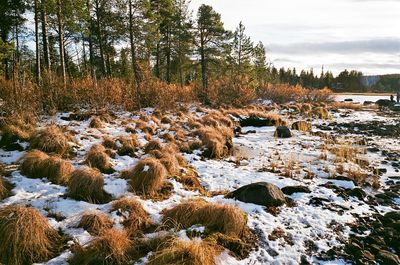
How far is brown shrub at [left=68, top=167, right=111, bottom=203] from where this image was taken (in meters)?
5.67

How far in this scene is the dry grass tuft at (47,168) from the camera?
6.22 meters

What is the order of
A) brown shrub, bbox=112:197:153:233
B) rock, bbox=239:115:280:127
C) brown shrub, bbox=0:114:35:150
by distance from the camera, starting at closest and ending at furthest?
1. brown shrub, bbox=112:197:153:233
2. brown shrub, bbox=0:114:35:150
3. rock, bbox=239:115:280:127

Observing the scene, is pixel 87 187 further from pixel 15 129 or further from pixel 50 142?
pixel 15 129

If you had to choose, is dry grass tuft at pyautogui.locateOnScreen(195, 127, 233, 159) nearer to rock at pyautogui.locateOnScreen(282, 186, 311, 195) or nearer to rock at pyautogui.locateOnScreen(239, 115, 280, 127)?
rock at pyautogui.locateOnScreen(282, 186, 311, 195)

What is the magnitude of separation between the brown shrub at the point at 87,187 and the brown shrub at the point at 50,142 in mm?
2215

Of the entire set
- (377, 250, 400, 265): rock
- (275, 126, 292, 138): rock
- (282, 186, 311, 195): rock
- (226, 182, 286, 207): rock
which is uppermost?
(275, 126, 292, 138): rock

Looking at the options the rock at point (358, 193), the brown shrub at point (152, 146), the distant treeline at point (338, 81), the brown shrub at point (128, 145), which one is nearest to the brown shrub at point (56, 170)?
the brown shrub at point (128, 145)

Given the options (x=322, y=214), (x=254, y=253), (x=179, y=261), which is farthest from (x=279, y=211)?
(x=179, y=261)

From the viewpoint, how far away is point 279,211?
5.79 metres

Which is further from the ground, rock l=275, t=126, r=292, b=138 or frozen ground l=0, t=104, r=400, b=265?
rock l=275, t=126, r=292, b=138

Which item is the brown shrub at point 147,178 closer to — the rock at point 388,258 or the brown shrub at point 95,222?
the brown shrub at point 95,222

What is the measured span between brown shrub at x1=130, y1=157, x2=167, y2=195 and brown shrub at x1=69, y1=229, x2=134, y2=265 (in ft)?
6.07

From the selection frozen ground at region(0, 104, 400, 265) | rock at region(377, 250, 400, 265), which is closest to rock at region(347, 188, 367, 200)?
frozen ground at region(0, 104, 400, 265)

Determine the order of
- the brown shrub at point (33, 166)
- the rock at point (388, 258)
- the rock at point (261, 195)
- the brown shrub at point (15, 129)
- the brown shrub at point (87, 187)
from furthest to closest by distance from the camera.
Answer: the brown shrub at point (15, 129)
the brown shrub at point (33, 166)
the rock at point (261, 195)
the brown shrub at point (87, 187)
the rock at point (388, 258)
